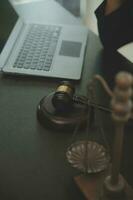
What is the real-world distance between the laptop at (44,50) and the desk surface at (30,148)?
1.2 inches

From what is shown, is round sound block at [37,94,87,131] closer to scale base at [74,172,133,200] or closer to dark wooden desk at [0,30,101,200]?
dark wooden desk at [0,30,101,200]

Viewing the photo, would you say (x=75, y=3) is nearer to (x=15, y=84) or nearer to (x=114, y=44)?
(x=114, y=44)

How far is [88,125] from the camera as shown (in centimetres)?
71

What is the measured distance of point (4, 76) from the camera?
Result: 1.07m

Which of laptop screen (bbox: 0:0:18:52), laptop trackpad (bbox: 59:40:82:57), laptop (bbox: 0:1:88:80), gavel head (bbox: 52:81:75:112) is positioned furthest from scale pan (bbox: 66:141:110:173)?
laptop screen (bbox: 0:0:18:52)

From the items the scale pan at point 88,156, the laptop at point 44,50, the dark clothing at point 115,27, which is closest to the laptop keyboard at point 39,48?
the laptop at point 44,50

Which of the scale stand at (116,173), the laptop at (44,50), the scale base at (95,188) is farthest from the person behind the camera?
the laptop at (44,50)

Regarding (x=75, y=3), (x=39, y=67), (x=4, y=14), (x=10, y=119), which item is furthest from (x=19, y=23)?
(x=75, y=3)

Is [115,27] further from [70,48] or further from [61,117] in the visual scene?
[61,117]

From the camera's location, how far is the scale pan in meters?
0.73

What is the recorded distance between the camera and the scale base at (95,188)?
0.67 meters

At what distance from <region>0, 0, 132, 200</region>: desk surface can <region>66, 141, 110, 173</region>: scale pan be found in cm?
5

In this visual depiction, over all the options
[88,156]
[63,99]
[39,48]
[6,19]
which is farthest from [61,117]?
[6,19]

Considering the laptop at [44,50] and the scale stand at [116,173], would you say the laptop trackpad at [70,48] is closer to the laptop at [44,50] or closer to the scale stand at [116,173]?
the laptop at [44,50]
